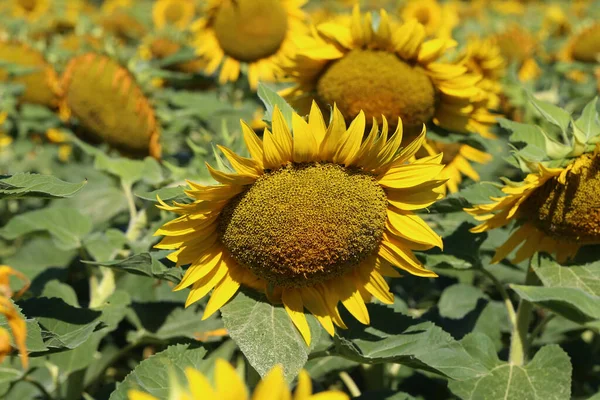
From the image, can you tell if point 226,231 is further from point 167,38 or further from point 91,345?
point 167,38

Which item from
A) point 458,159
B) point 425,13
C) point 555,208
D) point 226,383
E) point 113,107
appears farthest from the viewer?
point 425,13

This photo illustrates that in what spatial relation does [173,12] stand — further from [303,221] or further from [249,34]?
[303,221]

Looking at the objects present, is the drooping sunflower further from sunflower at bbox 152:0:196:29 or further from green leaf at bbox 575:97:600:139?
sunflower at bbox 152:0:196:29

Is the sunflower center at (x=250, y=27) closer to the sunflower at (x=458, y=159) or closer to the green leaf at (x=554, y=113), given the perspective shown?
the sunflower at (x=458, y=159)

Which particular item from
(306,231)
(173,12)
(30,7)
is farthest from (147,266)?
(30,7)

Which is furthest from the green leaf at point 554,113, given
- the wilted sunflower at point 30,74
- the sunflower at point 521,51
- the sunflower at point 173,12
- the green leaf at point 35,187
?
the sunflower at point 173,12

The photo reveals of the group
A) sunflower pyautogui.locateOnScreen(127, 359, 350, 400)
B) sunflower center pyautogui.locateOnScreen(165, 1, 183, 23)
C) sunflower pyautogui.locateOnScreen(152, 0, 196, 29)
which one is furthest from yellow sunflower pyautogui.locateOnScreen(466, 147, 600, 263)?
sunflower center pyautogui.locateOnScreen(165, 1, 183, 23)

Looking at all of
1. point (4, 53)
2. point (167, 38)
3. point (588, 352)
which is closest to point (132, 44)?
point (167, 38)
